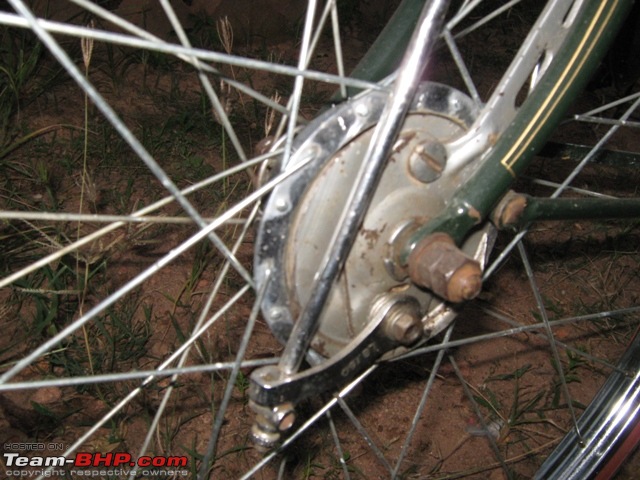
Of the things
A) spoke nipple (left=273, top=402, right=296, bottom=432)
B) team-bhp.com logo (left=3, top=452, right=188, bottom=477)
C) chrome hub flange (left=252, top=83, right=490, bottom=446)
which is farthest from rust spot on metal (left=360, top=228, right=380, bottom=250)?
team-bhp.com logo (left=3, top=452, right=188, bottom=477)

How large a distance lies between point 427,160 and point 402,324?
173 mm

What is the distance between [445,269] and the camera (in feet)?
2.01

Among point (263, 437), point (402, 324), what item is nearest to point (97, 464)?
point (263, 437)

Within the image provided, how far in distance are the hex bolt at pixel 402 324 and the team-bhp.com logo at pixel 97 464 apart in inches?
20.8

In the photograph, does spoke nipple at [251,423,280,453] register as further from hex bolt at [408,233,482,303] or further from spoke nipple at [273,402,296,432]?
hex bolt at [408,233,482,303]

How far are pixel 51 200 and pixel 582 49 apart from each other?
1.10m

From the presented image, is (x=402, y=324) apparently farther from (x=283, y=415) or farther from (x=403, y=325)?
(x=283, y=415)

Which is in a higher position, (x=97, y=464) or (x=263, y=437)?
(x=263, y=437)

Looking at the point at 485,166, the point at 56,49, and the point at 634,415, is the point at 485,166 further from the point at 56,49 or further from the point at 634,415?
the point at 634,415

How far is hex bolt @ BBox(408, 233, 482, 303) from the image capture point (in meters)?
0.61

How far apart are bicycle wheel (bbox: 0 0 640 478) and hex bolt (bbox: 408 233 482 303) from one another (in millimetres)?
43

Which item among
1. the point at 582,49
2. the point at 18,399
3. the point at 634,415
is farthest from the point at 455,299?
the point at 18,399

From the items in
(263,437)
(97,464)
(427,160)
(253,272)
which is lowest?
(97,464)

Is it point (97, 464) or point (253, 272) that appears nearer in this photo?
point (253, 272)
